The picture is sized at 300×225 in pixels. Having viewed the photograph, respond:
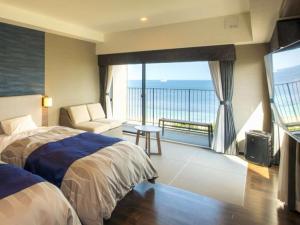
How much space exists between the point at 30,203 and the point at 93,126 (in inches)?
112

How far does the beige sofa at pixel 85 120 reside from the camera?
4.29 meters

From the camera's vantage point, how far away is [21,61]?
3.75 m

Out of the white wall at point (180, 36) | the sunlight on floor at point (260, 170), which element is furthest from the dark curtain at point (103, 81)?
the sunlight on floor at point (260, 170)

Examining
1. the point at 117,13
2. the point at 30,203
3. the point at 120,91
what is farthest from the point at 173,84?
the point at 30,203

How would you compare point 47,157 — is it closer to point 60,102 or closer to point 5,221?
point 5,221

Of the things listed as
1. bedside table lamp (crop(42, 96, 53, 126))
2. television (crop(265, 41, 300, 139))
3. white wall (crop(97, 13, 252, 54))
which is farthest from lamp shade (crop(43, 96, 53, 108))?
television (crop(265, 41, 300, 139))

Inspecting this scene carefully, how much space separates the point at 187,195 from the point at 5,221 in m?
1.95

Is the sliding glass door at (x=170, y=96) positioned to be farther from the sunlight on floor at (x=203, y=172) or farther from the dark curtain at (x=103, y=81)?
the sunlight on floor at (x=203, y=172)

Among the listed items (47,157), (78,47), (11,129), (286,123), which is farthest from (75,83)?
(286,123)

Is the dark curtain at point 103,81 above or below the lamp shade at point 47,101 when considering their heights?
above

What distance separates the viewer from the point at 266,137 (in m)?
3.46

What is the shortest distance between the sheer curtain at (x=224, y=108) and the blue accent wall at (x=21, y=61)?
3.43 metres

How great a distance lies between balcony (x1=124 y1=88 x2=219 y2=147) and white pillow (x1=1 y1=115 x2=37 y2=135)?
2.60 m

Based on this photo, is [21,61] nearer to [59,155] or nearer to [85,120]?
[85,120]
